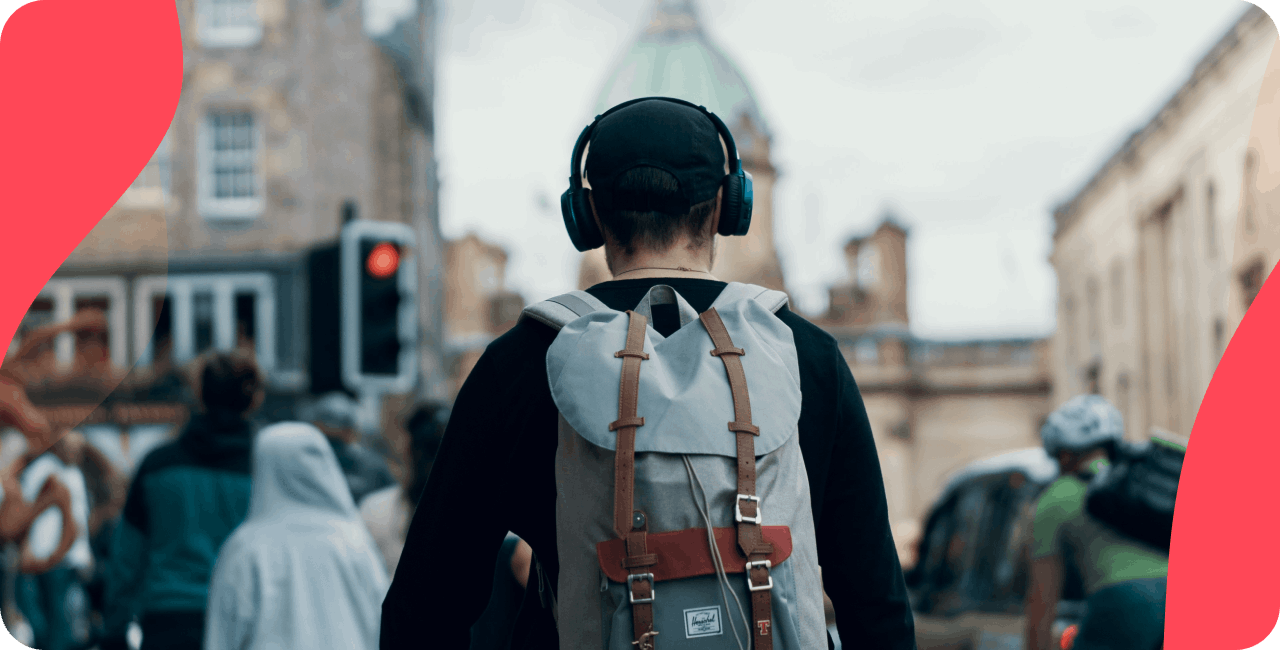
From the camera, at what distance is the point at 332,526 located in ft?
14.1

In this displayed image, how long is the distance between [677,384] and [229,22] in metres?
25.1

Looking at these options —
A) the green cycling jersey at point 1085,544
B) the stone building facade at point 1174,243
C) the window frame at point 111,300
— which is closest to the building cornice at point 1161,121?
the stone building facade at point 1174,243

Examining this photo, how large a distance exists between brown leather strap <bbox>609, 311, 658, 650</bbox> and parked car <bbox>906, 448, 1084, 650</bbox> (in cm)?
534

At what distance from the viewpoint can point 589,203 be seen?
81.1 inches

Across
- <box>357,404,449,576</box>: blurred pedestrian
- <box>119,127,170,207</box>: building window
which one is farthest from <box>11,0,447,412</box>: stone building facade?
<box>357,404,449,576</box>: blurred pedestrian

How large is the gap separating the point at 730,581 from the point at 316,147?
2377 centimetres

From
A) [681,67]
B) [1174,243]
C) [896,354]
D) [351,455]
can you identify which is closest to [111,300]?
[351,455]

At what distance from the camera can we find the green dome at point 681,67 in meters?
43.0

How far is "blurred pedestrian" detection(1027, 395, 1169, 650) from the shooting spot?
4.17 meters

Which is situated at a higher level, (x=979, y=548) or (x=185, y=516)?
(x=185, y=516)

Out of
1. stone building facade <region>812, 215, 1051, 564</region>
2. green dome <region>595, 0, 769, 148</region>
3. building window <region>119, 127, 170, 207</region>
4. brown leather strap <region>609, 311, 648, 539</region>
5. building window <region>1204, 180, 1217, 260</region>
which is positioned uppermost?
green dome <region>595, 0, 769, 148</region>

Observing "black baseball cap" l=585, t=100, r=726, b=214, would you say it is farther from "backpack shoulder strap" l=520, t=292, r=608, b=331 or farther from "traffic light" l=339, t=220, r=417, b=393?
"traffic light" l=339, t=220, r=417, b=393

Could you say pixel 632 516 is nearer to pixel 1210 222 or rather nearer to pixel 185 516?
pixel 185 516

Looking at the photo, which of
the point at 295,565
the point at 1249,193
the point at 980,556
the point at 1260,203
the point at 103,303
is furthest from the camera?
the point at 103,303
